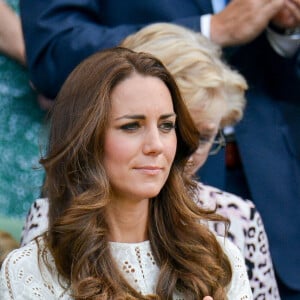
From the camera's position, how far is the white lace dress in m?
3.08

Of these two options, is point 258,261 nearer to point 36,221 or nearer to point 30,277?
point 36,221

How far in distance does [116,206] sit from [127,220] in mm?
54

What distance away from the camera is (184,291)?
3.19 meters

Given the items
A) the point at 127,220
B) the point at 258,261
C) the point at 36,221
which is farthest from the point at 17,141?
the point at 127,220

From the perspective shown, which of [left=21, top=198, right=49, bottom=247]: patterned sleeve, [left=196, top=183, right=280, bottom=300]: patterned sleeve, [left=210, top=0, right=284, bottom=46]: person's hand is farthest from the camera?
[left=210, top=0, right=284, bottom=46]: person's hand

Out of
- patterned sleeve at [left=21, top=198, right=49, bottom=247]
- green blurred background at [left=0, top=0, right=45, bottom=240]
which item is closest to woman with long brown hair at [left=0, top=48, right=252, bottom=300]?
patterned sleeve at [left=21, top=198, right=49, bottom=247]

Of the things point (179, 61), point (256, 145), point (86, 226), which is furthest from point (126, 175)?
point (256, 145)

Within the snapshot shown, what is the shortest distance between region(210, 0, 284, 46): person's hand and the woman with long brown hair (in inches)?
39.8

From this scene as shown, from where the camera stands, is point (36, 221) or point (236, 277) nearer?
point (236, 277)

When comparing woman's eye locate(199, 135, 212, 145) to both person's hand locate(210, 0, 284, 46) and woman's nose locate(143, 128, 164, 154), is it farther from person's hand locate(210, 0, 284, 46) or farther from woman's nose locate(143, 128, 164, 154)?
woman's nose locate(143, 128, 164, 154)

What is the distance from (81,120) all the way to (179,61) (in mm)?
1063

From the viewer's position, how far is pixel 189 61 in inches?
162

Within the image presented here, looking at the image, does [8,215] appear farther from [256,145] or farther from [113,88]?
[113,88]

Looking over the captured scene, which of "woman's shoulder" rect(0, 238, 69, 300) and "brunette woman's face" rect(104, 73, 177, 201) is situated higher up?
"brunette woman's face" rect(104, 73, 177, 201)
